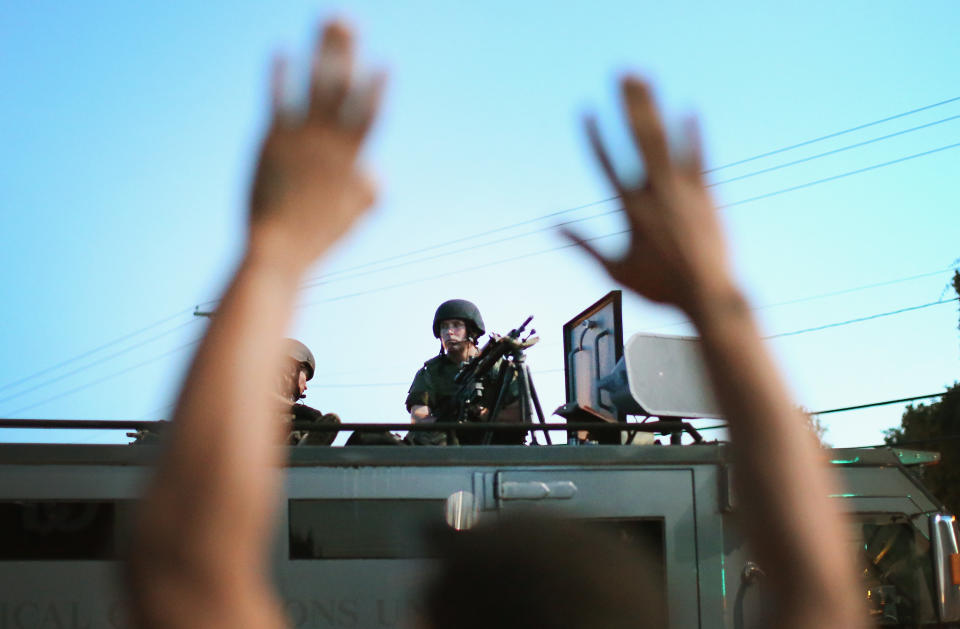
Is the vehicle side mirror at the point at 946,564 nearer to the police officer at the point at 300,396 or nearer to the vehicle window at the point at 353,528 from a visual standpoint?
the vehicle window at the point at 353,528

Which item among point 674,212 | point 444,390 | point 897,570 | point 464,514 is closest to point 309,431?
point 464,514

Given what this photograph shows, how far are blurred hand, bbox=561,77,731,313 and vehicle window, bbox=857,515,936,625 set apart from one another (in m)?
3.50

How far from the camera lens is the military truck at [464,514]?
12.7 feet

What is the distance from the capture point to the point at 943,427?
33.3 m

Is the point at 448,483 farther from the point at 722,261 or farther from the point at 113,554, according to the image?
the point at 722,261

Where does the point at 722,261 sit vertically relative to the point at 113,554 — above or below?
above

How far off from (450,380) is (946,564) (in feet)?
9.53

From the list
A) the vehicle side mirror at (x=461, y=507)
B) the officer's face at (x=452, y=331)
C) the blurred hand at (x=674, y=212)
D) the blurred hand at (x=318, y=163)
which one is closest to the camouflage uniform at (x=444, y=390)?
the officer's face at (x=452, y=331)

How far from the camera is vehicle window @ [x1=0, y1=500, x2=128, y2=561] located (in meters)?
3.85

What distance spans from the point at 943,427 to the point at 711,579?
105ft

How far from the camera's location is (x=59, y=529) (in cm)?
388

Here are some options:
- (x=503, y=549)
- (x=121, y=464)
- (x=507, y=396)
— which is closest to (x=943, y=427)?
(x=507, y=396)

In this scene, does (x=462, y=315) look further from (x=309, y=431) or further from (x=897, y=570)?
(x=897, y=570)

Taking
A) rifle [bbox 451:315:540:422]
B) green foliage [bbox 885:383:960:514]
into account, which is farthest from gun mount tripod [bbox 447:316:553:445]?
green foliage [bbox 885:383:960:514]
